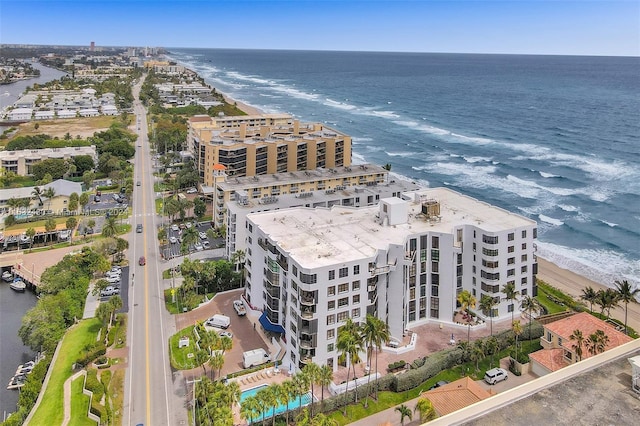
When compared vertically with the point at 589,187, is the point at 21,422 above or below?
below

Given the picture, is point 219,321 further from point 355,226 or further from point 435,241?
point 435,241

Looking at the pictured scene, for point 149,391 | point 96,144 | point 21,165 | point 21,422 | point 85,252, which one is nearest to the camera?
point 21,422

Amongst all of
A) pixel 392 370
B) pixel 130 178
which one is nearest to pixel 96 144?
pixel 130 178

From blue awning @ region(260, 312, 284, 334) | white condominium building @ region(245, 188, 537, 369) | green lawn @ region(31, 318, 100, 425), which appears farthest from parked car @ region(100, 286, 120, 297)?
blue awning @ region(260, 312, 284, 334)

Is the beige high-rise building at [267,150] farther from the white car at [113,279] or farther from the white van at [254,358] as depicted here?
the white van at [254,358]

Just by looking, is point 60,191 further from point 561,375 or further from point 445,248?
point 561,375

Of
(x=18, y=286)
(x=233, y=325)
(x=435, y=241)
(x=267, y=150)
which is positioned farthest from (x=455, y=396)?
(x=267, y=150)

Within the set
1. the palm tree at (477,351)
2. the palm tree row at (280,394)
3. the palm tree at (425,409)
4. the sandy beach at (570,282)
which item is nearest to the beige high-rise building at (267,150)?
the sandy beach at (570,282)
